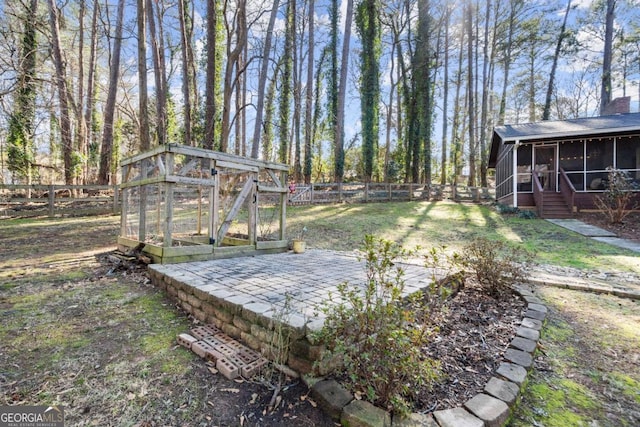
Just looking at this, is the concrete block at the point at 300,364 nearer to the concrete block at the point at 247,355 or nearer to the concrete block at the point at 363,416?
the concrete block at the point at 247,355

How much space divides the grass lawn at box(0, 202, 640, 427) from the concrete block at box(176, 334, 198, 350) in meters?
0.08

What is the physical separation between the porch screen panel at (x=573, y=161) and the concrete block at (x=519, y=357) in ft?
43.9

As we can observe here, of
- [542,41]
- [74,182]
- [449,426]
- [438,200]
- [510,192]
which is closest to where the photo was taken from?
[449,426]

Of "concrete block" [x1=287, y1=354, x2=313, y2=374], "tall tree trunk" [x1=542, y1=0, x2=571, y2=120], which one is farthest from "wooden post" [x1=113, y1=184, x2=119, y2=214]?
"tall tree trunk" [x1=542, y1=0, x2=571, y2=120]

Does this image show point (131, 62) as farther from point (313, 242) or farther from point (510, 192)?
point (510, 192)

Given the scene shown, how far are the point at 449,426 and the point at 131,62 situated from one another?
1697cm

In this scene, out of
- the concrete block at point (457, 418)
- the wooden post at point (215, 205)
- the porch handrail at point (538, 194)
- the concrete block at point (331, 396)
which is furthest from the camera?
the porch handrail at point (538, 194)

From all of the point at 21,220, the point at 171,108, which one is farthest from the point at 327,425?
the point at 171,108

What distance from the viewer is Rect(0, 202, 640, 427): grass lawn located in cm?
181

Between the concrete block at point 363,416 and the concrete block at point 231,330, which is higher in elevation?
the concrete block at point 231,330

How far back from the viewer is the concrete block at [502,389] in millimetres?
1778

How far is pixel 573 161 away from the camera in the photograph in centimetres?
1236

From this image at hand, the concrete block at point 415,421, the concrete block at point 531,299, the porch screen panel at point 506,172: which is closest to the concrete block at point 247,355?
the concrete block at point 415,421

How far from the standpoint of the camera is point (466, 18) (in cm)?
1869
